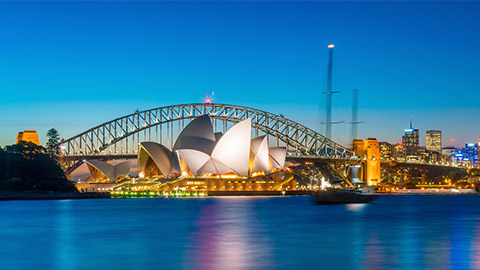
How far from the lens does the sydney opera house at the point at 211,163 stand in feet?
357

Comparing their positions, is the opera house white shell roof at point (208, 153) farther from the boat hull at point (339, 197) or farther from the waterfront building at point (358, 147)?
the waterfront building at point (358, 147)

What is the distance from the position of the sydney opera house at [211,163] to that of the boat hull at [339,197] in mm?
24296

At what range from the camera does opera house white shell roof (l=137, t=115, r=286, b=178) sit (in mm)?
107125

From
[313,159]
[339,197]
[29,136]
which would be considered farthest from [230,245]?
[29,136]

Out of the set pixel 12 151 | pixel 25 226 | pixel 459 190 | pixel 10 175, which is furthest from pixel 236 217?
pixel 459 190

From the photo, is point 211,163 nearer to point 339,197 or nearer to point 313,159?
point 339,197

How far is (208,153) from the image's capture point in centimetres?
11025

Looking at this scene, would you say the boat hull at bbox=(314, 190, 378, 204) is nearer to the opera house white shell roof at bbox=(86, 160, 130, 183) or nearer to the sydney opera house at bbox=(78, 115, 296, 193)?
the sydney opera house at bbox=(78, 115, 296, 193)

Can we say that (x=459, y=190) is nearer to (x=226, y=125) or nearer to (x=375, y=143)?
(x=375, y=143)

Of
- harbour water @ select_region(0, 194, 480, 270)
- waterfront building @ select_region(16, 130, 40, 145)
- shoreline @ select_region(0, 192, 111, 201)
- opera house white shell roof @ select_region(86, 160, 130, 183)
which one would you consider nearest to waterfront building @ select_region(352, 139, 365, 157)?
opera house white shell roof @ select_region(86, 160, 130, 183)

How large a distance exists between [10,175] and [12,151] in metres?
8.08

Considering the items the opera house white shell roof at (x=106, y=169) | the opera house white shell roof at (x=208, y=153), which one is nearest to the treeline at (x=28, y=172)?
the opera house white shell roof at (x=208, y=153)

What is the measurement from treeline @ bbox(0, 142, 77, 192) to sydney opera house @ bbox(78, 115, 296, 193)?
19958mm

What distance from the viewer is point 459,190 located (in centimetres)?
17738
